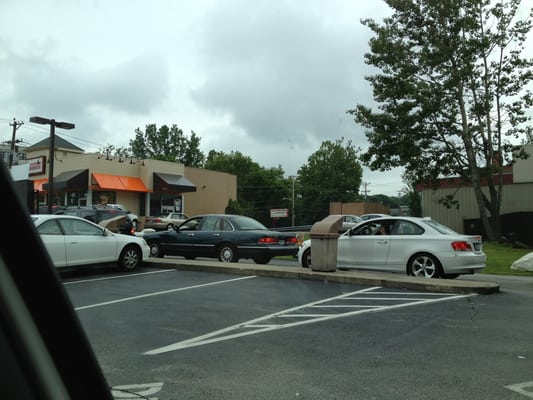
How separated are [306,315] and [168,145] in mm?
88789

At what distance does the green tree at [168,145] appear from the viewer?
9250 cm

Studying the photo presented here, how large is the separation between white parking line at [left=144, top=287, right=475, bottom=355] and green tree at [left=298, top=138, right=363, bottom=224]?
80.6m

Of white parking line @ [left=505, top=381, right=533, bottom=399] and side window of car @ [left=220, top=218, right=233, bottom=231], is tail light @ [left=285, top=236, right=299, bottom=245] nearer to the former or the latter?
side window of car @ [left=220, top=218, right=233, bottom=231]

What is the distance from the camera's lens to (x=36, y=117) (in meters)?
21.9

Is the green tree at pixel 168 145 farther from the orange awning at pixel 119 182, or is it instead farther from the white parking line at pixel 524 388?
the white parking line at pixel 524 388

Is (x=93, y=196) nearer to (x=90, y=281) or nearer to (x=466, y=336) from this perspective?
(x=90, y=281)

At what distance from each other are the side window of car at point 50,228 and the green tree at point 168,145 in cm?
8063

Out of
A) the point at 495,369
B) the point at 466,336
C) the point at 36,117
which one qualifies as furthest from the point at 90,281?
the point at 36,117

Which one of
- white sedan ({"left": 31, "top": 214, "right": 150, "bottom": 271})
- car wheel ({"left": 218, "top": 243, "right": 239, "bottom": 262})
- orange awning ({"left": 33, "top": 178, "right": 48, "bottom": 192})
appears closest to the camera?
white sedan ({"left": 31, "top": 214, "right": 150, "bottom": 271})

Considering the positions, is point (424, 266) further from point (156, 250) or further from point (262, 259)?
point (156, 250)

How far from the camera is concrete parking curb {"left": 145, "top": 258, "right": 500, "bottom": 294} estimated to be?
9.93m

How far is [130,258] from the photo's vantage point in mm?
13273

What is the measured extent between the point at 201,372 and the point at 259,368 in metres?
0.59

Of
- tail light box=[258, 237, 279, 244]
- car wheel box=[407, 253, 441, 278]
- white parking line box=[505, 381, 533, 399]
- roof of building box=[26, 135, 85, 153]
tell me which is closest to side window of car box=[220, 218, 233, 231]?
tail light box=[258, 237, 279, 244]
